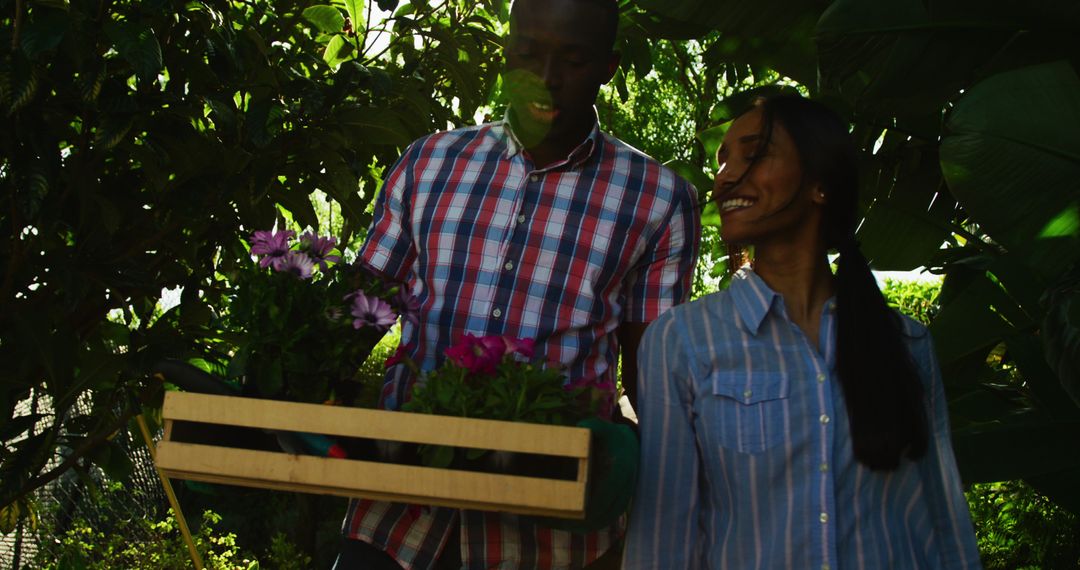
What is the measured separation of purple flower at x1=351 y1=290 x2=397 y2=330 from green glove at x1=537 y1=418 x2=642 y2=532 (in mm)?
371

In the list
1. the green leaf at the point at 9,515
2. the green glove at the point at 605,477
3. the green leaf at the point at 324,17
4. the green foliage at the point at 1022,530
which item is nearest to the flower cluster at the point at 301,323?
the green glove at the point at 605,477

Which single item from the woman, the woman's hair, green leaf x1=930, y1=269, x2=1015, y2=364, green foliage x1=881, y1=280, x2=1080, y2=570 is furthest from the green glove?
green foliage x1=881, y1=280, x2=1080, y2=570

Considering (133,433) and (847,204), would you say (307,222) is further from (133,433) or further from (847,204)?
(847,204)

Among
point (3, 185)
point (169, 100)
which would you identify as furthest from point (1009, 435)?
point (3, 185)

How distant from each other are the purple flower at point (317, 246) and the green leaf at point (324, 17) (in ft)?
5.86

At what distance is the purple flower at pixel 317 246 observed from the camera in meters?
1.85

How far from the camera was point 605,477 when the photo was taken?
5.27 feet

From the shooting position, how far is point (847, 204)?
1.99 metres

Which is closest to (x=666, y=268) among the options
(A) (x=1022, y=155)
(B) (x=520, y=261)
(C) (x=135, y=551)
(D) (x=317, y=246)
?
(B) (x=520, y=261)

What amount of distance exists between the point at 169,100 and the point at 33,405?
1163 millimetres

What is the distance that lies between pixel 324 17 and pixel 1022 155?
2058mm

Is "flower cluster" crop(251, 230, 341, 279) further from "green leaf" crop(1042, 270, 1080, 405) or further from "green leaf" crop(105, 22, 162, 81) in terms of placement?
"green leaf" crop(1042, 270, 1080, 405)

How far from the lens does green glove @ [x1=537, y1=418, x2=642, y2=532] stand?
5.26ft

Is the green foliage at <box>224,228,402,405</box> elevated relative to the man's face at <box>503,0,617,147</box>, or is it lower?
lower
